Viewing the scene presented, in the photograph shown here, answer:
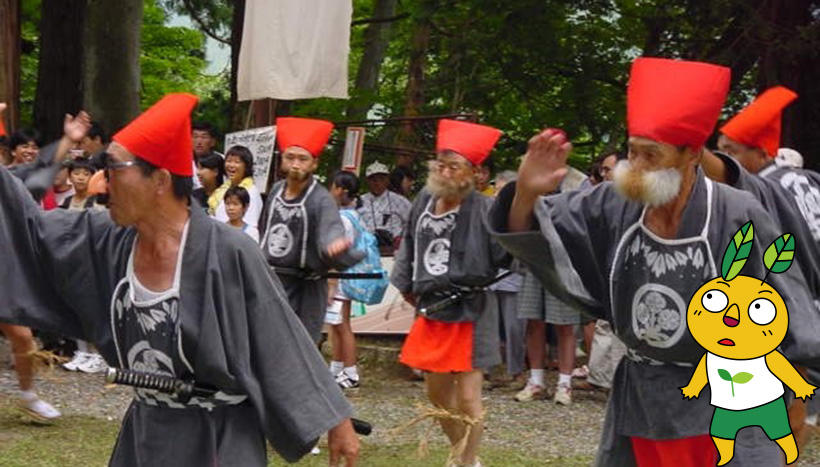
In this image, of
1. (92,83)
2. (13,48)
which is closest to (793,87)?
(13,48)

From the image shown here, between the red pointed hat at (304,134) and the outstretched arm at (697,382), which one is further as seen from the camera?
the red pointed hat at (304,134)

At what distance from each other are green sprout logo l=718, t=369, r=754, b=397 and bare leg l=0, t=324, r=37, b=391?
4.61m

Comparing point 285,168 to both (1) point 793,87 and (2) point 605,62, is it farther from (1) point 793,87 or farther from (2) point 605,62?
(2) point 605,62

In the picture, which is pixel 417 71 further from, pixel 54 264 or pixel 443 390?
pixel 54 264

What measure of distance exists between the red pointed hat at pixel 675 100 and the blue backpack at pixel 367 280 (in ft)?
17.9

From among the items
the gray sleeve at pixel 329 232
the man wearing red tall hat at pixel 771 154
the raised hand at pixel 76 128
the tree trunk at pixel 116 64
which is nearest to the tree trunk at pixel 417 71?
the tree trunk at pixel 116 64

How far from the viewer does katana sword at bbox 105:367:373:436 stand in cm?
420

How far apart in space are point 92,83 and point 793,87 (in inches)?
401

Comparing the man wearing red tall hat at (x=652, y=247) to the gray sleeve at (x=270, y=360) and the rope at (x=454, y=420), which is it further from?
the rope at (x=454, y=420)

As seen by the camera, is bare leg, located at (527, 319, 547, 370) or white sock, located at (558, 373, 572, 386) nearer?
white sock, located at (558, 373, 572, 386)

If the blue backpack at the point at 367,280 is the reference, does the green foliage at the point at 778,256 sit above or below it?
above

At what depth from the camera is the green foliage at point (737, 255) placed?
4.48 metres

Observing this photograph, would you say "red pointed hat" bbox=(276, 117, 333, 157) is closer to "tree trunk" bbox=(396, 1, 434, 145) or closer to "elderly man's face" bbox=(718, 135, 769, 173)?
"elderly man's face" bbox=(718, 135, 769, 173)

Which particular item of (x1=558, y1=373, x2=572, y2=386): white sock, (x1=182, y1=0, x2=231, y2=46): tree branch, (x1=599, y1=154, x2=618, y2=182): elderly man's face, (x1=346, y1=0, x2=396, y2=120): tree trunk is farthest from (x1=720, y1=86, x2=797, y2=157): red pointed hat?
(x1=182, y1=0, x2=231, y2=46): tree branch
